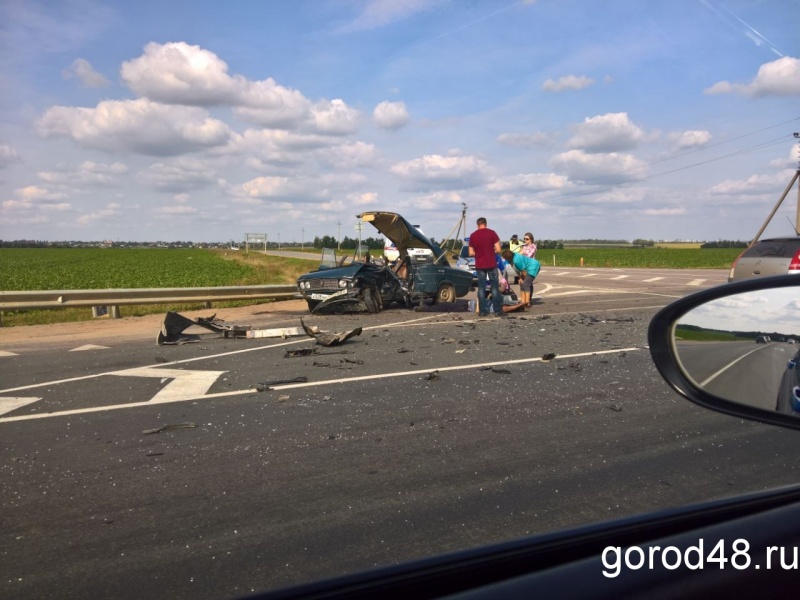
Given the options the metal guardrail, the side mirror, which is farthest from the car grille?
the side mirror

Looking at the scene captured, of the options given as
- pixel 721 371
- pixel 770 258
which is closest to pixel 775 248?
pixel 770 258

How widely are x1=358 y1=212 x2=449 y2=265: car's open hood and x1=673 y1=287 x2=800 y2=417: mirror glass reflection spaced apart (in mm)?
13711

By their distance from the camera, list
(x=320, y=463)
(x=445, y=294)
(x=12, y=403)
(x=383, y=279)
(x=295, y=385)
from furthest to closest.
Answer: (x=445, y=294) < (x=383, y=279) < (x=295, y=385) < (x=12, y=403) < (x=320, y=463)

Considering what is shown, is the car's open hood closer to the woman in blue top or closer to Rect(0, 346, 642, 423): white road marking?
the woman in blue top

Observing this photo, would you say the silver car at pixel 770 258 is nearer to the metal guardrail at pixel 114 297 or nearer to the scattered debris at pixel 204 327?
the scattered debris at pixel 204 327

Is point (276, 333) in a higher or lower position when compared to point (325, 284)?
lower

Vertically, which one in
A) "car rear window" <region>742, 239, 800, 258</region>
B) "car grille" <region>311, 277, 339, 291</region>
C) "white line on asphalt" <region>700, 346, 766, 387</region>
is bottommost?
"car grille" <region>311, 277, 339, 291</region>

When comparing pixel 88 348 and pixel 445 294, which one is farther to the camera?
pixel 445 294

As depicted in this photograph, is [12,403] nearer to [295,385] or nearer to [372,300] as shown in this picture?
[295,385]

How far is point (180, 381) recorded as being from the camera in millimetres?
7816

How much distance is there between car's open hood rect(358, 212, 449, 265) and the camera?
52.9 ft

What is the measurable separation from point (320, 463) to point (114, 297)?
1268 cm

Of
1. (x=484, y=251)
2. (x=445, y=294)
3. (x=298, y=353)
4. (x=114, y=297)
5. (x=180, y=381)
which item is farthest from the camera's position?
(x=445, y=294)

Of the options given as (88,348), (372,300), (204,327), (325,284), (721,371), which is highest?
(721,371)
